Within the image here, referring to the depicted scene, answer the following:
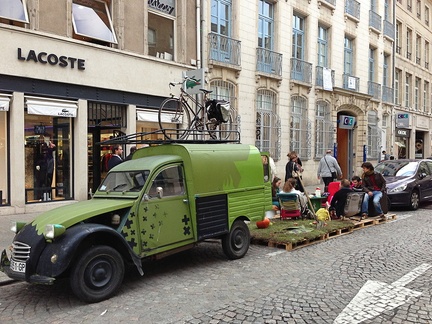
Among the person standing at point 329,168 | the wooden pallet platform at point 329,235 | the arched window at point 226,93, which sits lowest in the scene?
the wooden pallet platform at point 329,235

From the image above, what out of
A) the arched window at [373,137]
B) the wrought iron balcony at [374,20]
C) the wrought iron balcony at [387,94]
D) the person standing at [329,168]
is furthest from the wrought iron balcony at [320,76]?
the wrought iron balcony at [387,94]

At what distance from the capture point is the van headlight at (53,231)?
4855 mm

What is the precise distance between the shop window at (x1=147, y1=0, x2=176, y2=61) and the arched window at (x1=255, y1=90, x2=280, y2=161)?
15.6 ft

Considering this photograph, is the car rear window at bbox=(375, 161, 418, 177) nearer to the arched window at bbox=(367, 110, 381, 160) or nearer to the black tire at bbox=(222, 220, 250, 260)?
the black tire at bbox=(222, 220, 250, 260)

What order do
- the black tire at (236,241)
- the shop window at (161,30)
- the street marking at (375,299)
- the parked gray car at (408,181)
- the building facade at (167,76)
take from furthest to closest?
the shop window at (161,30) → the parked gray car at (408,181) → the building facade at (167,76) → the black tire at (236,241) → the street marking at (375,299)

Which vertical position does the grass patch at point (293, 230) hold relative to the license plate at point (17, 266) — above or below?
below

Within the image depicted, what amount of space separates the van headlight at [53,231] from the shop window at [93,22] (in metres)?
8.84

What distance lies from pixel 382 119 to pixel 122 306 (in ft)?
88.7

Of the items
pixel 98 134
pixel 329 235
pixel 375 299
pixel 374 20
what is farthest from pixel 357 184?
pixel 374 20

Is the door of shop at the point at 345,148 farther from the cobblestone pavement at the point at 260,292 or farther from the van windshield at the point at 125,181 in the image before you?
the van windshield at the point at 125,181

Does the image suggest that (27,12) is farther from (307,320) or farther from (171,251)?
(307,320)

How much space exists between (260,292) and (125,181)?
239cm

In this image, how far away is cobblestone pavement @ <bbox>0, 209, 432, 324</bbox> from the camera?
461 centimetres

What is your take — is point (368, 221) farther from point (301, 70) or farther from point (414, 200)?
point (301, 70)
